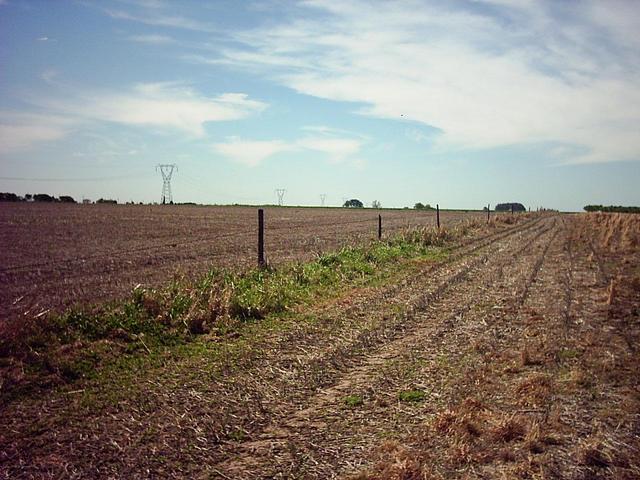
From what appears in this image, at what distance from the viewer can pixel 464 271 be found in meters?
16.5

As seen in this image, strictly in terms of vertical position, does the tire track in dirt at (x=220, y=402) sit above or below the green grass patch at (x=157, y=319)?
below

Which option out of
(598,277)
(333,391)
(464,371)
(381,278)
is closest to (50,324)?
(333,391)

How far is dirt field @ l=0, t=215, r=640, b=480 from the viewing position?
4.52 metres

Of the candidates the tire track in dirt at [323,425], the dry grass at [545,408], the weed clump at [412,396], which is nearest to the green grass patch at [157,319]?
the tire track in dirt at [323,425]

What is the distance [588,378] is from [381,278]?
28.7ft

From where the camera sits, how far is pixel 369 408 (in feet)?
19.1

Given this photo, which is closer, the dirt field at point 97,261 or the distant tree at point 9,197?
the dirt field at point 97,261

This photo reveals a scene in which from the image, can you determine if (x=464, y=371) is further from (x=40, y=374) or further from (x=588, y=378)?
(x=40, y=374)

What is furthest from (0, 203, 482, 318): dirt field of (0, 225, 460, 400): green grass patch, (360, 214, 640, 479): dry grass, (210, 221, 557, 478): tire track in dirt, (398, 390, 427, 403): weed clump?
(360, 214, 640, 479): dry grass

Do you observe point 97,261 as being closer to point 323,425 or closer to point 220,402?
point 220,402

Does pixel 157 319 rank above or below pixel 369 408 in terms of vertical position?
above

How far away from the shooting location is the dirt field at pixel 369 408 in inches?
178

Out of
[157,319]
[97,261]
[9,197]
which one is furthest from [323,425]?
[9,197]

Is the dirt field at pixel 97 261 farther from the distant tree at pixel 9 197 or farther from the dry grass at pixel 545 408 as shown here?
the distant tree at pixel 9 197
